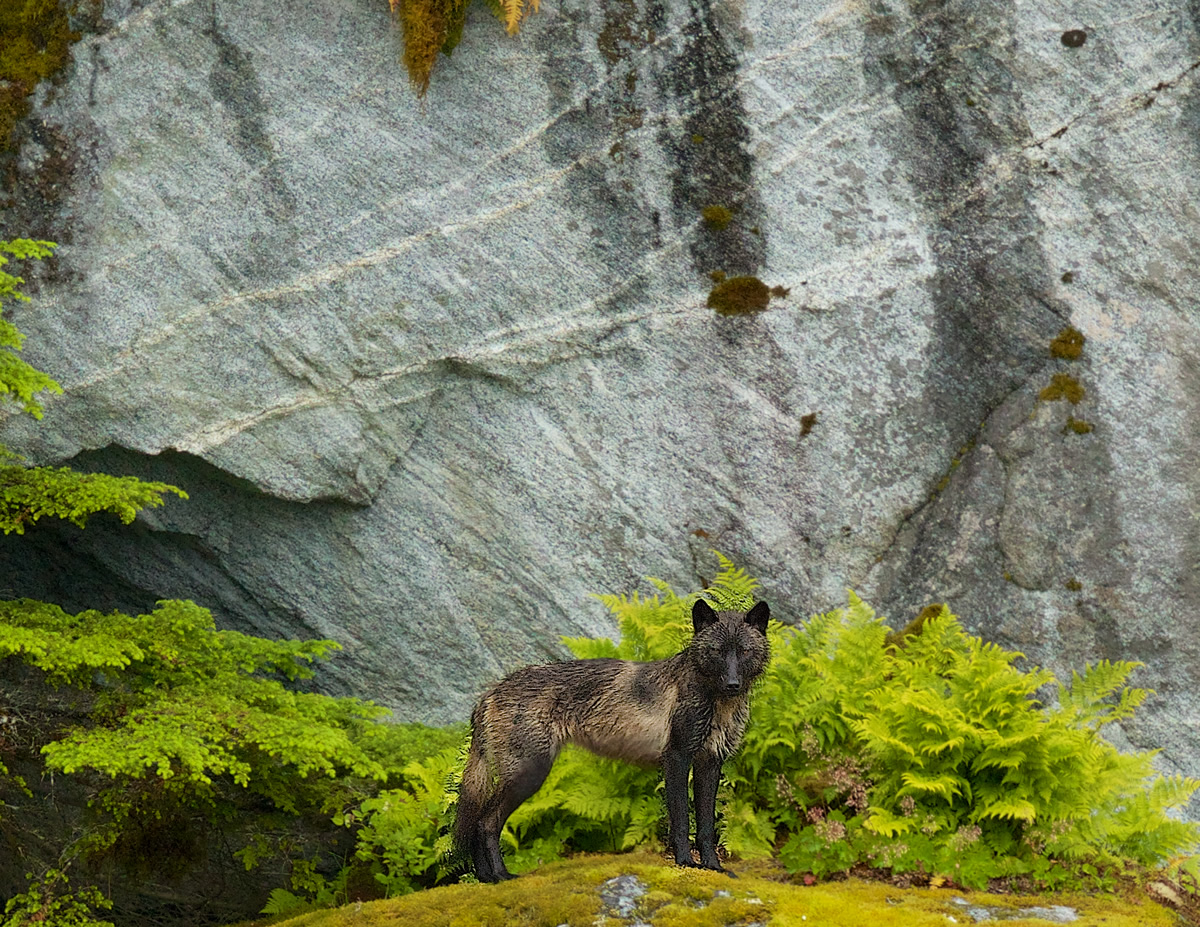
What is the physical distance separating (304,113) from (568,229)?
2.64 m

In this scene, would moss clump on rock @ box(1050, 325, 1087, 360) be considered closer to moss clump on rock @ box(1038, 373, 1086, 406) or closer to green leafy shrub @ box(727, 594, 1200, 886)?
moss clump on rock @ box(1038, 373, 1086, 406)

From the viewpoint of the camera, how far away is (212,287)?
34.6 ft

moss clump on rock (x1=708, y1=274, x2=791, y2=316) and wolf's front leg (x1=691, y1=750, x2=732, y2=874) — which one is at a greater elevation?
moss clump on rock (x1=708, y1=274, x2=791, y2=316)

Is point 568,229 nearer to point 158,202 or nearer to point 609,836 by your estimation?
point 158,202

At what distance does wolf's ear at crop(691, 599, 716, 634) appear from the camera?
6328mm

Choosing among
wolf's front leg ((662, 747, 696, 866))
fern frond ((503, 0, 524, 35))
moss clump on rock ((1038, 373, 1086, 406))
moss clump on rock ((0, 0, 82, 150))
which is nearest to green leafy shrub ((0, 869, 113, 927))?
wolf's front leg ((662, 747, 696, 866))

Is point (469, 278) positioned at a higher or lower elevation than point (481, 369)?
higher

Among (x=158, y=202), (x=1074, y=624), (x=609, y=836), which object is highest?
(x=158, y=202)

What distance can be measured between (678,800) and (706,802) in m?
0.22

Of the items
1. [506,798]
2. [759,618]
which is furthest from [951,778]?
[506,798]

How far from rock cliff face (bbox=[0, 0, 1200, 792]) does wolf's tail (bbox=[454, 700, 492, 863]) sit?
13.0 feet

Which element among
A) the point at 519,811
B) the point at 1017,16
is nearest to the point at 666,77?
the point at 1017,16

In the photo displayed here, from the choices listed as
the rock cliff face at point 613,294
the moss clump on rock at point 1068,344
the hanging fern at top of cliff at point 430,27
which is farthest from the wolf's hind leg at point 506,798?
the hanging fern at top of cliff at point 430,27

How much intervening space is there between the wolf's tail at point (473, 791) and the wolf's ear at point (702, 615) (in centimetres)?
136
